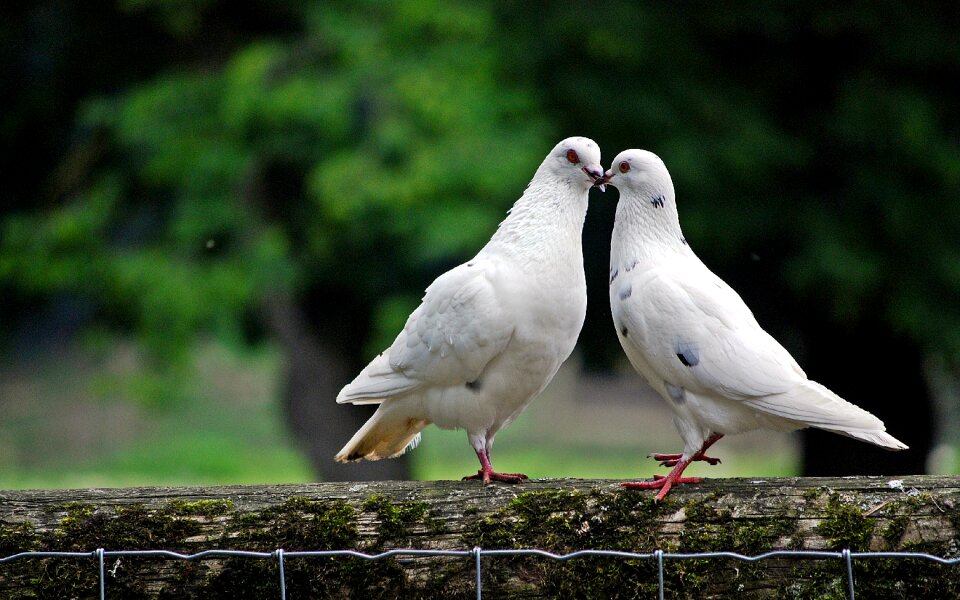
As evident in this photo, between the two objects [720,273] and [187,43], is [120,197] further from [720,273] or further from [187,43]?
[720,273]

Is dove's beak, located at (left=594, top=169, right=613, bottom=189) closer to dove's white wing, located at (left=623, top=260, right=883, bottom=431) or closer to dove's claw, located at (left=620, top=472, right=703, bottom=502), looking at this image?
dove's white wing, located at (left=623, top=260, right=883, bottom=431)

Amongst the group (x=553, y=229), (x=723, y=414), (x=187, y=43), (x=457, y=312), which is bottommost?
(x=723, y=414)

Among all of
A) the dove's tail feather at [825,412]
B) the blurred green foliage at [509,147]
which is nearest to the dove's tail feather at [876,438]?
the dove's tail feather at [825,412]

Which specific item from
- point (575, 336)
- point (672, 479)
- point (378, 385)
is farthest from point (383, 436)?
point (672, 479)

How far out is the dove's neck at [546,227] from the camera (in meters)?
3.42

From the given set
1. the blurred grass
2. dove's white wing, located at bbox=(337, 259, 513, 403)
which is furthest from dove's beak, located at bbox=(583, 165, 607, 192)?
the blurred grass

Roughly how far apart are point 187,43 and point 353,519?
7.99 metres

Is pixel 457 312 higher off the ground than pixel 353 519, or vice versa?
pixel 457 312

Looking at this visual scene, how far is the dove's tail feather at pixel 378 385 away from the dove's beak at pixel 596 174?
0.85 m

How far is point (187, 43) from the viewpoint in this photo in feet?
31.2

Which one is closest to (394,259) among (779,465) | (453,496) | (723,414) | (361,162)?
(361,162)

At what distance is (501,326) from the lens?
3.41 m

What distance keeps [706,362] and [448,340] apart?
34.8 inches

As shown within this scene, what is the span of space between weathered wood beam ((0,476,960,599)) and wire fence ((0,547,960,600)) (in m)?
0.02
